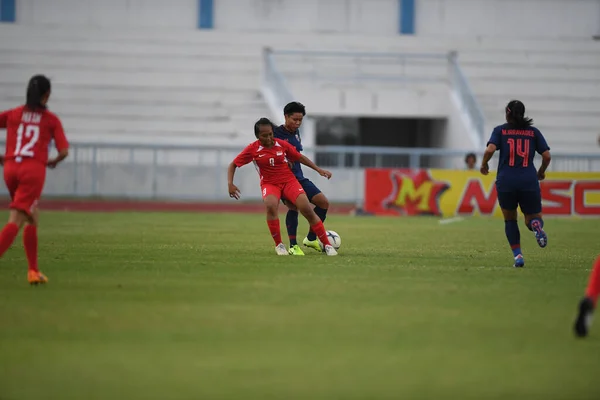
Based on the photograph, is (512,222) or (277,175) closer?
(512,222)

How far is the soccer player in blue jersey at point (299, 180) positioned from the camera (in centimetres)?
1425

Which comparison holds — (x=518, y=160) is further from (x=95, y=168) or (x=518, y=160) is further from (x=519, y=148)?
(x=95, y=168)

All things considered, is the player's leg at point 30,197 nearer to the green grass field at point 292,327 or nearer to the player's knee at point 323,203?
the green grass field at point 292,327

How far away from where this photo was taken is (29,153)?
392 inches

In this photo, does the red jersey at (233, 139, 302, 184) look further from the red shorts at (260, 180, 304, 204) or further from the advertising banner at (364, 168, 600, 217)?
the advertising banner at (364, 168, 600, 217)

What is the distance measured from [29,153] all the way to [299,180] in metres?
5.35

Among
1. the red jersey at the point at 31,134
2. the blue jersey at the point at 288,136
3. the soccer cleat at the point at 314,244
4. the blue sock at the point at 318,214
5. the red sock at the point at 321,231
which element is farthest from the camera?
the blue sock at the point at 318,214

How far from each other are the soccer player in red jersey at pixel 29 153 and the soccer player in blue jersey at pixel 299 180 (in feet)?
15.1

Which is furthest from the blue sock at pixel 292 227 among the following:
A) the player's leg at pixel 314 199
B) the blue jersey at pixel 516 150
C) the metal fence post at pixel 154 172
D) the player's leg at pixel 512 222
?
the metal fence post at pixel 154 172

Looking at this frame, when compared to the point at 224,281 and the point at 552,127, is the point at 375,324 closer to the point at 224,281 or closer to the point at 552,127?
the point at 224,281

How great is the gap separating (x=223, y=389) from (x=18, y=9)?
36.4 meters

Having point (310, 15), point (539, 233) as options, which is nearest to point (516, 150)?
point (539, 233)

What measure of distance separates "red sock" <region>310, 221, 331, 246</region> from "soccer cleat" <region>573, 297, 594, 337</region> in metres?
6.85

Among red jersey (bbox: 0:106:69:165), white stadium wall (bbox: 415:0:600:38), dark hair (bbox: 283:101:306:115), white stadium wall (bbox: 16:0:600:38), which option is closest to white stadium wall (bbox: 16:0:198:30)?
white stadium wall (bbox: 16:0:600:38)
